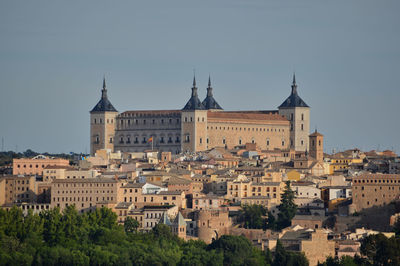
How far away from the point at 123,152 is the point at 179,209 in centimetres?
4400

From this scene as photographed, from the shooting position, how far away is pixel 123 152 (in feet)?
458

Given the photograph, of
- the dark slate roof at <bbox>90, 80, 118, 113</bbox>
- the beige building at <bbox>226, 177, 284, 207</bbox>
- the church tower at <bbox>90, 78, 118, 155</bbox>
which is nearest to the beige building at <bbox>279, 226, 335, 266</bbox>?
the beige building at <bbox>226, 177, 284, 207</bbox>

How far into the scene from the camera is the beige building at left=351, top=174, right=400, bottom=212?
94250mm

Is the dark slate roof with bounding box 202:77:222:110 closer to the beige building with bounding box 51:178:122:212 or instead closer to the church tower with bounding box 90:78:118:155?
the church tower with bounding box 90:78:118:155

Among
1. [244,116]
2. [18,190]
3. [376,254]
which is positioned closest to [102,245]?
[18,190]

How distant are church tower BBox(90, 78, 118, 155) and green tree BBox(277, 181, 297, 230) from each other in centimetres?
4825

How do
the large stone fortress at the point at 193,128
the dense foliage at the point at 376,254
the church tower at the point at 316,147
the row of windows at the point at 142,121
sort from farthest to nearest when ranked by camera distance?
1. the row of windows at the point at 142,121
2. the large stone fortress at the point at 193,128
3. the church tower at the point at 316,147
4. the dense foliage at the point at 376,254

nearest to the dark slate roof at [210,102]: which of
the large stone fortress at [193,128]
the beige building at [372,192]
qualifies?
the large stone fortress at [193,128]

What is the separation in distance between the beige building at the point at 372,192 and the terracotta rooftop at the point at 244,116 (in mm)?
46291

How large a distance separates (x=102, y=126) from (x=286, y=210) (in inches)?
2027

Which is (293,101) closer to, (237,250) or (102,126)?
(102,126)

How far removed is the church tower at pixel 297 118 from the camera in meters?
146

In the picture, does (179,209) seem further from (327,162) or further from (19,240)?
(327,162)

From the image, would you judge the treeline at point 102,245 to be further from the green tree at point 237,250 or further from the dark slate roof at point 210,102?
the dark slate roof at point 210,102
